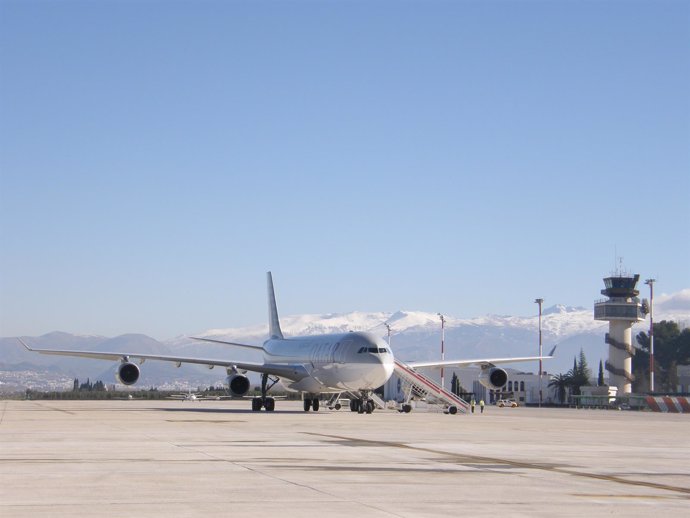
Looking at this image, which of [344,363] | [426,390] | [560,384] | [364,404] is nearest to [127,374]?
[344,363]

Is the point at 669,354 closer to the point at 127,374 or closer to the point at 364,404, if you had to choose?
the point at 364,404

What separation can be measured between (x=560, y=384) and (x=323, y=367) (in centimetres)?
7929

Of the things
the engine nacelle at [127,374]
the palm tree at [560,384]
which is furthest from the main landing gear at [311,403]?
the palm tree at [560,384]

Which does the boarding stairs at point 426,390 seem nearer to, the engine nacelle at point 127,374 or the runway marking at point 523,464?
the engine nacelle at point 127,374

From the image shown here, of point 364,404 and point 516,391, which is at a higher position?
point 516,391

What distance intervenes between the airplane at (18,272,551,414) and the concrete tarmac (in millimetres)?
19689

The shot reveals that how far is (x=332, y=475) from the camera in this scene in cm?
1748

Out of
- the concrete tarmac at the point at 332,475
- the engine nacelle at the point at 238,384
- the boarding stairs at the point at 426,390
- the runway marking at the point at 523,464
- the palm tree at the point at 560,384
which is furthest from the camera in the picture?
the palm tree at the point at 560,384

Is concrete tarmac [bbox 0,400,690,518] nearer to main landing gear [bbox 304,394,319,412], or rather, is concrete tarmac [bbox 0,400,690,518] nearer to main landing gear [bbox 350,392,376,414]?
main landing gear [bbox 350,392,376,414]

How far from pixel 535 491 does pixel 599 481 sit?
2.33 m

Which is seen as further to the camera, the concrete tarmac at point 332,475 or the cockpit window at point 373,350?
the cockpit window at point 373,350

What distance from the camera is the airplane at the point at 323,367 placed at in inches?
1999

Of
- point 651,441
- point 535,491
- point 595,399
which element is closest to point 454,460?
point 535,491

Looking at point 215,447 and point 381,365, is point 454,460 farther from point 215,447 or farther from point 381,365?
point 381,365
